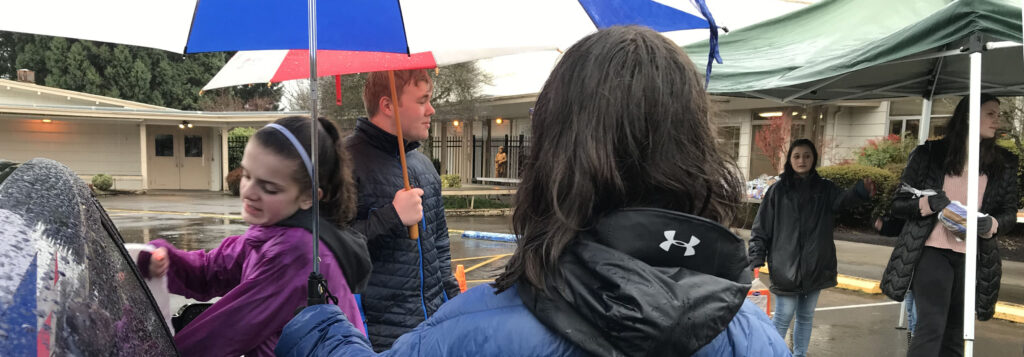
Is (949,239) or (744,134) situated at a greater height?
(744,134)

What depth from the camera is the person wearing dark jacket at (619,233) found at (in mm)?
845

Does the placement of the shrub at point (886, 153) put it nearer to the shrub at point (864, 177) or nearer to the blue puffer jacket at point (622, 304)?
the shrub at point (864, 177)

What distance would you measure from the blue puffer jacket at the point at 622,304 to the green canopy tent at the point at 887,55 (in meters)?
2.99

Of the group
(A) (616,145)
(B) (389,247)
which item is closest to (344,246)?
(B) (389,247)

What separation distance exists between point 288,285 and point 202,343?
0.71 feet

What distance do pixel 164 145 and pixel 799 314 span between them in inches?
994

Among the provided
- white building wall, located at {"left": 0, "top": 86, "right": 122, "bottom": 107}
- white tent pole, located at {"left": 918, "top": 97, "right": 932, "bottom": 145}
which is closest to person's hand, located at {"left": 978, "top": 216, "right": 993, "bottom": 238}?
white tent pole, located at {"left": 918, "top": 97, "right": 932, "bottom": 145}

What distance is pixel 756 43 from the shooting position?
5.14 m

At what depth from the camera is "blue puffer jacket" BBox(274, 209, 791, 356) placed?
824mm

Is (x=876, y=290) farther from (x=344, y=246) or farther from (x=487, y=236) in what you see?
(x=344, y=246)

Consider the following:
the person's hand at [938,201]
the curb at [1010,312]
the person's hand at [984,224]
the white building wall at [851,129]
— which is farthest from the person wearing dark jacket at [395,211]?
the white building wall at [851,129]

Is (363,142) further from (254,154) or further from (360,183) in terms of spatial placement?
(254,154)

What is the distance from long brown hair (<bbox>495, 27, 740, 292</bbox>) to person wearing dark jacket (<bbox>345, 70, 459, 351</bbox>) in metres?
1.29

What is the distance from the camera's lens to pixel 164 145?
2367 cm
